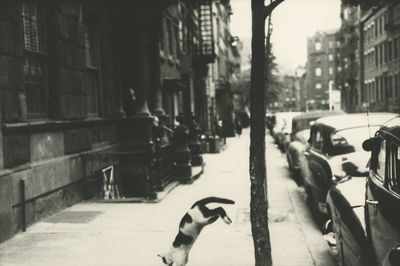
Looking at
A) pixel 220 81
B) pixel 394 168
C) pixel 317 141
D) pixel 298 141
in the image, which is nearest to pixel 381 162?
Result: pixel 394 168

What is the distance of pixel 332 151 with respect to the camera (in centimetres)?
898

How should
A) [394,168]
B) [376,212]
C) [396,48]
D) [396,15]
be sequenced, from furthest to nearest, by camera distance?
[396,48], [396,15], [376,212], [394,168]

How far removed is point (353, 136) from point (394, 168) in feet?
16.8

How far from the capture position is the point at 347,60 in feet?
227

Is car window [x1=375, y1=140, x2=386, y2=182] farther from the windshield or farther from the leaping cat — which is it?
the windshield

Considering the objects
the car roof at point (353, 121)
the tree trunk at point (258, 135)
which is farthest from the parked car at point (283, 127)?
the tree trunk at point (258, 135)

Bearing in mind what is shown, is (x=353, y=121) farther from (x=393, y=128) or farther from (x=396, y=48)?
(x=396, y=48)

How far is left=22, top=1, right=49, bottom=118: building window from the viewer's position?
346 inches

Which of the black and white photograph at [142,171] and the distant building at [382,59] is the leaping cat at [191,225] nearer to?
the black and white photograph at [142,171]

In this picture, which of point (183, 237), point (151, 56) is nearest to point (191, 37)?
point (151, 56)

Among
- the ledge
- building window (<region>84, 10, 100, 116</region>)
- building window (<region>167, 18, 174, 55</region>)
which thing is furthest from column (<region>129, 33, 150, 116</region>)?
building window (<region>167, 18, 174, 55</region>)

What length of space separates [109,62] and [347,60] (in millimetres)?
60668

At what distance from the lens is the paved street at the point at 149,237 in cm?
630

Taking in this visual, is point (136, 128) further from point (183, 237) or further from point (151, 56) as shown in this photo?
point (183, 237)
